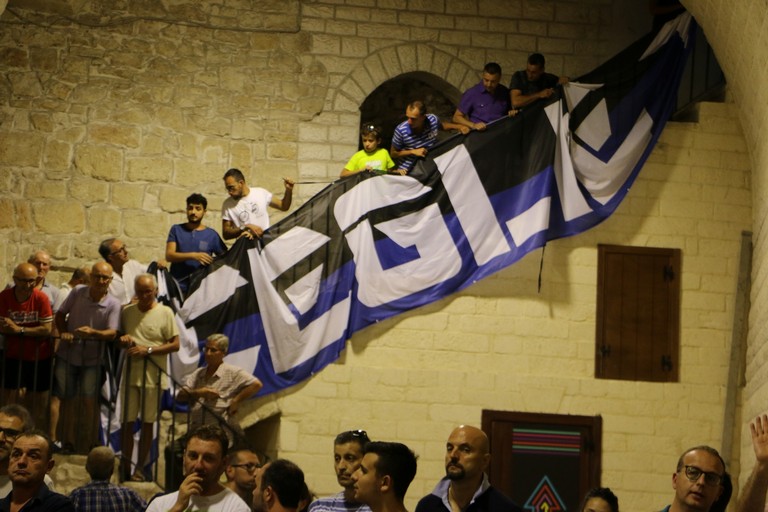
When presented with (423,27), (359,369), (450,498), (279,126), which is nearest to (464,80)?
(423,27)

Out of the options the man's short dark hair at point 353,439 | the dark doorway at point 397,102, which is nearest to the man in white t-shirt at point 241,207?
the dark doorway at point 397,102

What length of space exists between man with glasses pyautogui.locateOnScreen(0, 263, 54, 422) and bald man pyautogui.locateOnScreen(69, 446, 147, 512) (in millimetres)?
2366

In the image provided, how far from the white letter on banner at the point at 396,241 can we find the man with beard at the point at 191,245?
1.11 metres

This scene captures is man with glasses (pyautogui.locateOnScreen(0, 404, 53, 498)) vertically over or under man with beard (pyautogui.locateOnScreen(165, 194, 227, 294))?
under

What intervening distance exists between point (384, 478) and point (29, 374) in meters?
5.29

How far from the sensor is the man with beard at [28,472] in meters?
5.85

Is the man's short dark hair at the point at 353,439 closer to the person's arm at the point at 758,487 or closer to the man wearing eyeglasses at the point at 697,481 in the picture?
the man wearing eyeglasses at the point at 697,481

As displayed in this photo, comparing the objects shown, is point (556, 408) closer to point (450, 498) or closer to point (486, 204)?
point (486, 204)

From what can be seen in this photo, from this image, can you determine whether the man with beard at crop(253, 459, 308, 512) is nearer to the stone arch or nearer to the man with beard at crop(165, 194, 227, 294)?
the man with beard at crop(165, 194, 227, 294)

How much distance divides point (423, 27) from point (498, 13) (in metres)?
0.79

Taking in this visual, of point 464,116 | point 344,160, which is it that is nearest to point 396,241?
point 464,116

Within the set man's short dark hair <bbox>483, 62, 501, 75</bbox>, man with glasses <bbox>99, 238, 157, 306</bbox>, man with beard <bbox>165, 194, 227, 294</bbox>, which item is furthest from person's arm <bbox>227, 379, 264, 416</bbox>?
man's short dark hair <bbox>483, 62, 501, 75</bbox>

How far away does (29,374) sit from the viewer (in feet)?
32.6

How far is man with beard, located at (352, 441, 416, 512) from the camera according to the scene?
5324 millimetres
